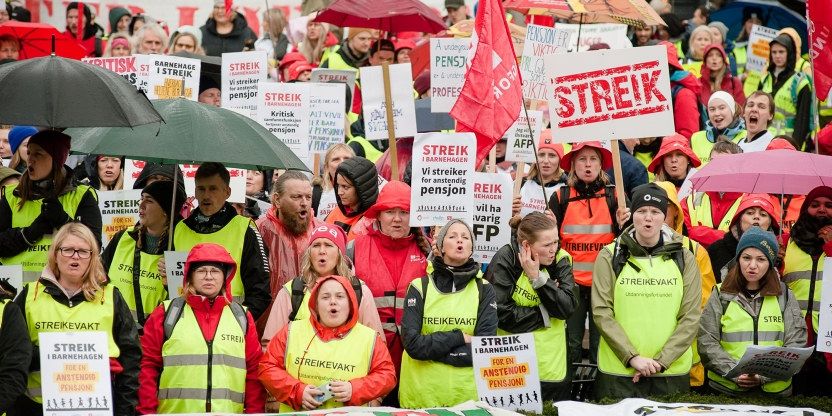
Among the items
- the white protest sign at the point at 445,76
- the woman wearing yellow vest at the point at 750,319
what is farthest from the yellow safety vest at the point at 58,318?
the white protest sign at the point at 445,76

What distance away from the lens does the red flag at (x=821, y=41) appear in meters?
11.2

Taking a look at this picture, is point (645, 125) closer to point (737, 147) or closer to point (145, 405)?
point (737, 147)

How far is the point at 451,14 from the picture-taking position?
1958 cm

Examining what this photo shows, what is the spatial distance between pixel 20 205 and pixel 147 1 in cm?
1157

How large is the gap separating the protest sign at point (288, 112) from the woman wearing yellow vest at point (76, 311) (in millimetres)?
3994

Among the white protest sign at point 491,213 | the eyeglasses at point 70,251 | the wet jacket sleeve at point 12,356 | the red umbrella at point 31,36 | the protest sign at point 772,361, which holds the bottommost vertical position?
the protest sign at point 772,361

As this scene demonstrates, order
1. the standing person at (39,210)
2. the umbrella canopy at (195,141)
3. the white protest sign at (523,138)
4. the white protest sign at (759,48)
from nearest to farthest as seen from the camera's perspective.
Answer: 1. the umbrella canopy at (195,141)
2. the standing person at (39,210)
3. the white protest sign at (523,138)
4. the white protest sign at (759,48)

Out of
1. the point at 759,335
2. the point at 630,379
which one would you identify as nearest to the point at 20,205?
the point at 630,379

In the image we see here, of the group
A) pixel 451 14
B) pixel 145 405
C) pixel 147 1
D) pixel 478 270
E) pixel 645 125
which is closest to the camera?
pixel 145 405

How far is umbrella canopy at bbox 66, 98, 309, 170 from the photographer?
915cm

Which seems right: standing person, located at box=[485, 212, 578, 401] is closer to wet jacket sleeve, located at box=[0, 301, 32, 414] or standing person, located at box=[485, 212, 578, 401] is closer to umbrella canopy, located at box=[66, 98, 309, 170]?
umbrella canopy, located at box=[66, 98, 309, 170]

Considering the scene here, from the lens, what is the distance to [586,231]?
432 inches

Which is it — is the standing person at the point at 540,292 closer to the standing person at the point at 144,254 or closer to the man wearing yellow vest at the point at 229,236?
the man wearing yellow vest at the point at 229,236

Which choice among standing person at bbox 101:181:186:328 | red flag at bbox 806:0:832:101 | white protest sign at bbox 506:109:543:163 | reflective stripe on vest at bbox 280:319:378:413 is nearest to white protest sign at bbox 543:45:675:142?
white protest sign at bbox 506:109:543:163
